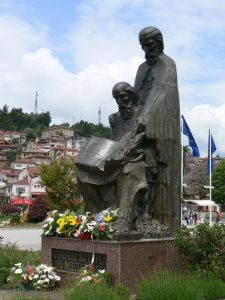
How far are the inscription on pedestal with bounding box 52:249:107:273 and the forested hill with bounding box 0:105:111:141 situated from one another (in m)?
150

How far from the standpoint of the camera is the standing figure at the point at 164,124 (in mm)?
8914

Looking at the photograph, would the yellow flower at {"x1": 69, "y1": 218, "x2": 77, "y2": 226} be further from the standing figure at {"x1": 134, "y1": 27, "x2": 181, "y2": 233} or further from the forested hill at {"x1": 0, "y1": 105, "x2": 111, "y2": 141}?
the forested hill at {"x1": 0, "y1": 105, "x2": 111, "y2": 141}

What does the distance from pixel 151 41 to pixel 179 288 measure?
14.3ft

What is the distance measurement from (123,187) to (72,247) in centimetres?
117

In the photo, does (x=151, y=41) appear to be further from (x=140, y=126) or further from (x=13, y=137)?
(x=13, y=137)

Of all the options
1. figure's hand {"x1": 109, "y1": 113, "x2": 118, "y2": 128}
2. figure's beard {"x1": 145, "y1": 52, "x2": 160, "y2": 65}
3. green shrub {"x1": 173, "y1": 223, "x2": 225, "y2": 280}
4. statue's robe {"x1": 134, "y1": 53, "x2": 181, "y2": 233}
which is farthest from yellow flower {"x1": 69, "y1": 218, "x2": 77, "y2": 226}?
figure's beard {"x1": 145, "y1": 52, "x2": 160, "y2": 65}

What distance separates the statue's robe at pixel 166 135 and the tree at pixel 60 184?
25.1 m

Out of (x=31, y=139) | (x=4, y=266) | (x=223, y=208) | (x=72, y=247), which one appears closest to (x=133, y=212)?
(x=72, y=247)

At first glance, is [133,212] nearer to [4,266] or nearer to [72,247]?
[72,247]

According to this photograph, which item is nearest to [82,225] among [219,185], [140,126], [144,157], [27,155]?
[144,157]

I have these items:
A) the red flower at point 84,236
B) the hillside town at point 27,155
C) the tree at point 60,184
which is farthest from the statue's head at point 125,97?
the hillside town at point 27,155

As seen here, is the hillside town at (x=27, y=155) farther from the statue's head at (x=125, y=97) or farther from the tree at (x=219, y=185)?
the statue's head at (x=125, y=97)

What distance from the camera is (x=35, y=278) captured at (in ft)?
26.7

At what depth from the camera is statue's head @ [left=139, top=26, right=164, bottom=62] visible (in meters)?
9.27
